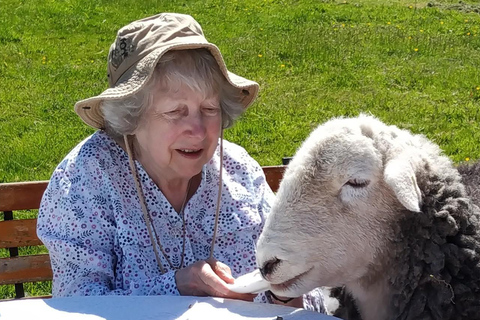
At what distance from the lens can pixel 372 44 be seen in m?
7.92

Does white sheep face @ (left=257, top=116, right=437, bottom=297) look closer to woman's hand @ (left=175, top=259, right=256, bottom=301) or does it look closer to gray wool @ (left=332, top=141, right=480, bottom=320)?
gray wool @ (left=332, top=141, right=480, bottom=320)

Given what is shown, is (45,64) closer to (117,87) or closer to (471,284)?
(117,87)

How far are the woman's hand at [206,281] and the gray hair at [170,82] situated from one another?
555mm

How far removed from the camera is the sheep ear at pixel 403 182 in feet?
5.47

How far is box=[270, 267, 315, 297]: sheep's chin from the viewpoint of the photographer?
179 centimetres

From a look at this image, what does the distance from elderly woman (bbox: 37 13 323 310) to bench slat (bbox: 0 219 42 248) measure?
0.60m

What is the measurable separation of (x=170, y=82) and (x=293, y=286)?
32.1 inches

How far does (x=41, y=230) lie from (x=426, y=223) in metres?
1.26

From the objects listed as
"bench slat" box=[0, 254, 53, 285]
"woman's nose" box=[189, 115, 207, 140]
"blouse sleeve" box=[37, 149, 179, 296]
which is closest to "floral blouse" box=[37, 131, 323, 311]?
"blouse sleeve" box=[37, 149, 179, 296]

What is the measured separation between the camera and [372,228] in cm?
177

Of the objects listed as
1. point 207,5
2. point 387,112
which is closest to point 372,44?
point 387,112

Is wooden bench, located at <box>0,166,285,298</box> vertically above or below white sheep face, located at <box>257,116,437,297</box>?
below

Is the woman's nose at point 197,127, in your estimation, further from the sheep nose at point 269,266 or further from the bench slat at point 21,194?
the bench slat at point 21,194

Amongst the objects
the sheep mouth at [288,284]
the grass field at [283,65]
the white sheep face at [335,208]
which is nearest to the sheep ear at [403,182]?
the white sheep face at [335,208]
